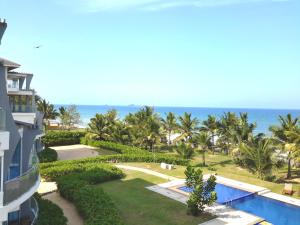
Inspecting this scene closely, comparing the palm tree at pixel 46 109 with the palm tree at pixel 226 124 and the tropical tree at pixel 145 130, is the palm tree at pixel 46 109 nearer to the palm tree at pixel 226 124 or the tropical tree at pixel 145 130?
the tropical tree at pixel 145 130

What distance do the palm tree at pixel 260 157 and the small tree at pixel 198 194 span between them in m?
12.9

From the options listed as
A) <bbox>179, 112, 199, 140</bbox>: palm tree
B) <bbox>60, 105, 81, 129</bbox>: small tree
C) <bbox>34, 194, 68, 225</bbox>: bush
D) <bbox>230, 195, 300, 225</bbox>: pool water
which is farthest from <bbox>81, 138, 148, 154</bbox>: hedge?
<bbox>60, 105, 81, 129</bbox>: small tree

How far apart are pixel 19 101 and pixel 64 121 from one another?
58562mm

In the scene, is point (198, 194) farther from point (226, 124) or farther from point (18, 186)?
point (226, 124)

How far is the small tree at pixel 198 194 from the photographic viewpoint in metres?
22.1

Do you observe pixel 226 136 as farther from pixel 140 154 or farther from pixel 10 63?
pixel 10 63

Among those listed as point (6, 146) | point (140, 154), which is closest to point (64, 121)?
point (140, 154)

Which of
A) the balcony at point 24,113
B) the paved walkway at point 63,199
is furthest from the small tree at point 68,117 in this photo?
the balcony at point 24,113

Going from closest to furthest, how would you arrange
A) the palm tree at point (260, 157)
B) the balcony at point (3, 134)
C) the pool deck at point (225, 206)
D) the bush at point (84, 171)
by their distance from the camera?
the balcony at point (3, 134) < the pool deck at point (225, 206) < the bush at point (84, 171) < the palm tree at point (260, 157)

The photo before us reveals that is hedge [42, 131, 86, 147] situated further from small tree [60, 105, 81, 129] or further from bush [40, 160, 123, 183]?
small tree [60, 105, 81, 129]

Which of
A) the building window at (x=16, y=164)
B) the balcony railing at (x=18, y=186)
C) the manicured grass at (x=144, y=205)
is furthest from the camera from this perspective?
the manicured grass at (x=144, y=205)

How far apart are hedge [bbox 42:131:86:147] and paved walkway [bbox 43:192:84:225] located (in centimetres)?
2707

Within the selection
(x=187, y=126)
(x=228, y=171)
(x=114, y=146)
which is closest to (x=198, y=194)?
(x=228, y=171)

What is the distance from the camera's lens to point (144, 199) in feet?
85.3
